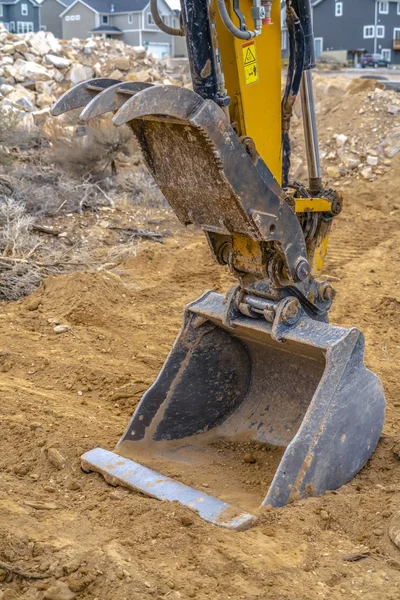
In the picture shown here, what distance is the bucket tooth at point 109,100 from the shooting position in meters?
3.38

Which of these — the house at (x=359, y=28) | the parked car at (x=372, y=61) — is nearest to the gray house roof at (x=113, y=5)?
the house at (x=359, y=28)

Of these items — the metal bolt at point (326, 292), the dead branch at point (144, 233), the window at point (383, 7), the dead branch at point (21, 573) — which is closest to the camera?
the dead branch at point (21, 573)

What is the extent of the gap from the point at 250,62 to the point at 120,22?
44173 mm

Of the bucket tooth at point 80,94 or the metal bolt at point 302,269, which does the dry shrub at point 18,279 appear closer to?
the bucket tooth at point 80,94

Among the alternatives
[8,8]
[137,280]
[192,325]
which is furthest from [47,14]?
[192,325]

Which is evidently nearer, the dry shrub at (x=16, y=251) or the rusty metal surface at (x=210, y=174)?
the rusty metal surface at (x=210, y=174)

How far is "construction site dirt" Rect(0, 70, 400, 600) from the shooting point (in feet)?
10.4

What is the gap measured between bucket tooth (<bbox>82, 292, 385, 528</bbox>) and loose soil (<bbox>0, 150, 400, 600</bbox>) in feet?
0.41

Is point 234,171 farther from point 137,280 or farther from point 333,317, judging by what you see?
point 137,280

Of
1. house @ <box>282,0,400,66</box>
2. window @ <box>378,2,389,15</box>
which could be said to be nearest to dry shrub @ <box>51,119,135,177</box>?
house @ <box>282,0,400,66</box>

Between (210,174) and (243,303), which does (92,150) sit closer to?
(243,303)

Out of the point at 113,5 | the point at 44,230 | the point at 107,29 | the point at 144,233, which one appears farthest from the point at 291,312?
the point at 113,5

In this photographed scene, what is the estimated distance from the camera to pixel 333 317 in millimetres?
7195

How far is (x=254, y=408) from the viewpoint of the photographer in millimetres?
4785
